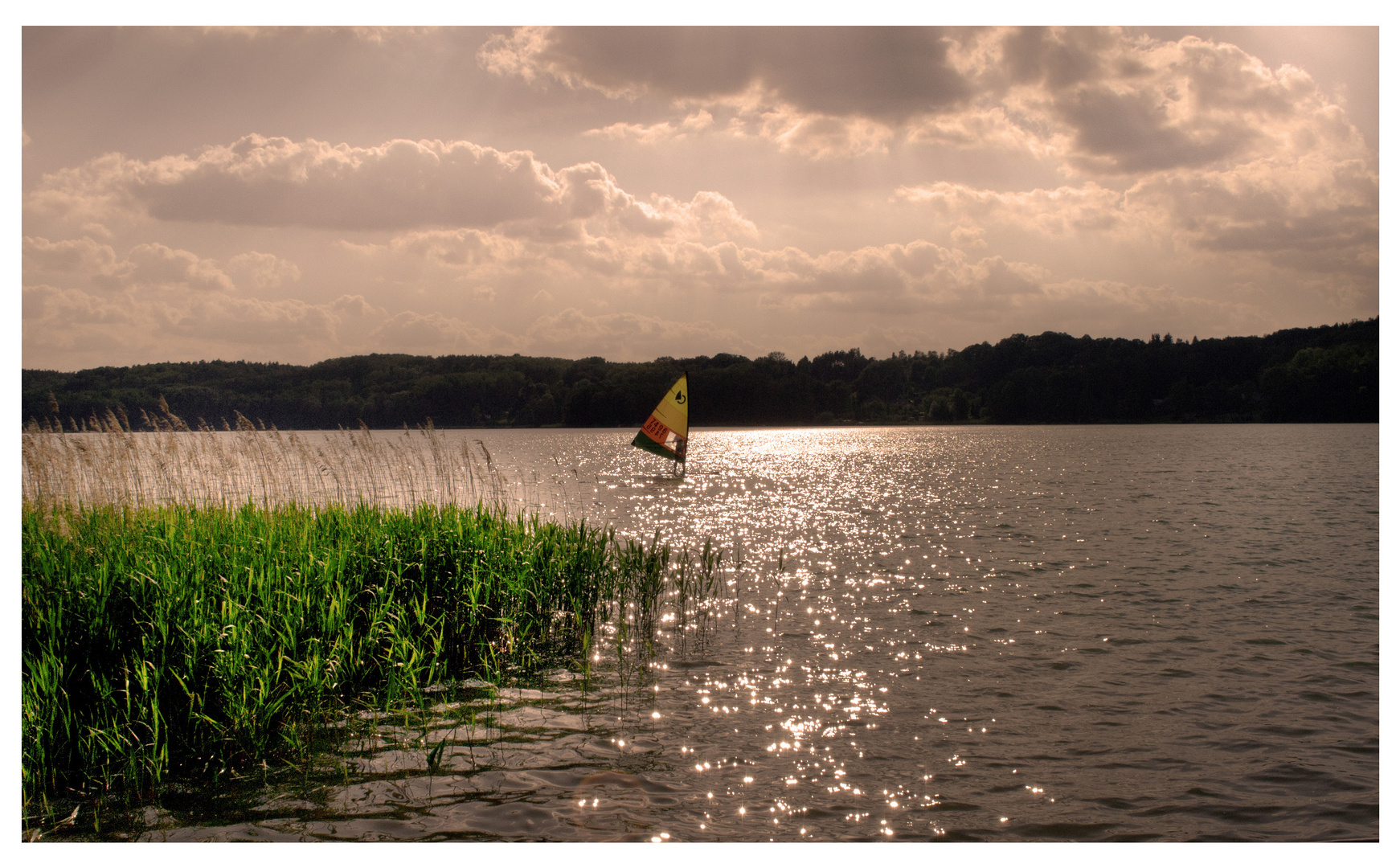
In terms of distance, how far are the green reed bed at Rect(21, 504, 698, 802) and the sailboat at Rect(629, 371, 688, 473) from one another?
39.4 meters

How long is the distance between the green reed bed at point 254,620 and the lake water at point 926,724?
73 centimetres

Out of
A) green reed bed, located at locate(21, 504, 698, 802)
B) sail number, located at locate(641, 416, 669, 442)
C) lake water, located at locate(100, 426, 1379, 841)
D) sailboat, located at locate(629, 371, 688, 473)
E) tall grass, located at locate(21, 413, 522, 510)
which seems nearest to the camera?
lake water, located at locate(100, 426, 1379, 841)

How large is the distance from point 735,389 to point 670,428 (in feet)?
366

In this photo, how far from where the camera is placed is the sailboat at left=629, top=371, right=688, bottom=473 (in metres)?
52.8

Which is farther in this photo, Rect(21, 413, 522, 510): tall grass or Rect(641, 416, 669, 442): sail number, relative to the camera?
Rect(641, 416, 669, 442): sail number

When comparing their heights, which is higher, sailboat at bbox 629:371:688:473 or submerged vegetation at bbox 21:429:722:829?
sailboat at bbox 629:371:688:473

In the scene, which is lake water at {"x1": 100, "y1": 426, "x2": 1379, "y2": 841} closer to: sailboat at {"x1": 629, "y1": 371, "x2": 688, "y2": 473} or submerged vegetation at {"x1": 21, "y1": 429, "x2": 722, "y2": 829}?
submerged vegetation at {"x1": 21, "y1": 429, "x2": 722, "y2": 829}

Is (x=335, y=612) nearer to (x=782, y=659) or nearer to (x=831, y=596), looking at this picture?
A: (x=782, y=659)

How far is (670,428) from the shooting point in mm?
→ 53438

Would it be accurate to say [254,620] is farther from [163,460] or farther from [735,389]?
[735,389]

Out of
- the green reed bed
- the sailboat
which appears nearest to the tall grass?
the green reed bed

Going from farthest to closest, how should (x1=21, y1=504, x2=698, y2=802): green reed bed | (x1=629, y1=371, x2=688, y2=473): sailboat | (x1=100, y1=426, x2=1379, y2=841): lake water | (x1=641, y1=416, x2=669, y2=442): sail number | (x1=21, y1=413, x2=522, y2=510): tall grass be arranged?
1. (x1=641, y1=416, x2=669, y2=442): sail number
2. (x1=629, y1=371, x2=688, y2=473): sailboat
3. (x1=21, y1=413, x2=522, y2=510): tall grass
4. (x1=21, y1=504, x2=698, y2=802): green reed bed
5. (x1=100, y1=426, x2=1379, y2=841): lake water

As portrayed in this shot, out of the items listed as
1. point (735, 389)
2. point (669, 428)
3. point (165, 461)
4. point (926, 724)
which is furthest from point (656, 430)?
point (735, 389)

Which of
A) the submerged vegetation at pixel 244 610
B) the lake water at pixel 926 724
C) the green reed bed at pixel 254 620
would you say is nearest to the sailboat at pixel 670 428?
the lake water at pixel 926 724
